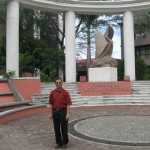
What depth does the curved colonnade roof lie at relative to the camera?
19.8 meters

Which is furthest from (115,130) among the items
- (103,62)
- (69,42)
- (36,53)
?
(36,53)

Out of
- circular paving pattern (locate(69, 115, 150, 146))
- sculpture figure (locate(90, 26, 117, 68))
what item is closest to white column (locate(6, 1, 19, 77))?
sculpture figure (locate(90, 26, 117, 68))

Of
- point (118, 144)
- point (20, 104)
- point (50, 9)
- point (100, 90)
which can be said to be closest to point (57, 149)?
point (118, 144)

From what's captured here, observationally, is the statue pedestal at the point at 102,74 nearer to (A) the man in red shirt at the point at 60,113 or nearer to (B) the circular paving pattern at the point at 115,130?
(B) the circular paving pattern at the point at 115,130

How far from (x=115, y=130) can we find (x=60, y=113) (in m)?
2.27

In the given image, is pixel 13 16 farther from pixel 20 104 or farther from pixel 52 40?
pixel 52 40

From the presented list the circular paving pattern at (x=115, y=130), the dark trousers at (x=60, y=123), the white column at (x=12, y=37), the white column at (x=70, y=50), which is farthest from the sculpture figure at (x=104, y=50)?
the dark trousers at (x=60, y=123)

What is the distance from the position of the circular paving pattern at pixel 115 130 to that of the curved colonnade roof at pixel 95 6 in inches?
469

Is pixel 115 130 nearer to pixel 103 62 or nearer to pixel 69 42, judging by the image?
pixel 103 62

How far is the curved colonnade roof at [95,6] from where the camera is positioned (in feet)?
65.1

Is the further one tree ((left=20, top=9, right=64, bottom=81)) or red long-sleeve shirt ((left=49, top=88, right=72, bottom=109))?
tree ((left=20, top=9, right=64, bottom=81))

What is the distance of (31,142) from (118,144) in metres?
2.00

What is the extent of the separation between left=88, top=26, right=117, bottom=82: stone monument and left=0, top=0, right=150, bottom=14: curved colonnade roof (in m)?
3.52

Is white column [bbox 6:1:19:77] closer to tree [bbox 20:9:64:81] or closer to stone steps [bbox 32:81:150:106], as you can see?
stone steps [bbox 32:81:150:106]
